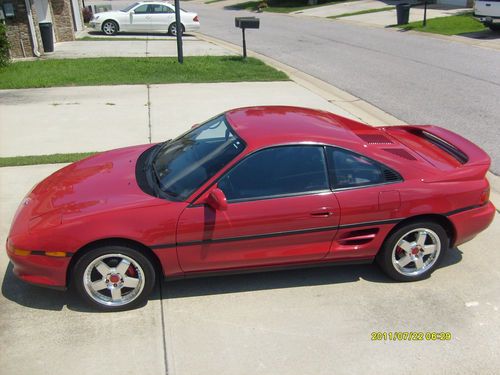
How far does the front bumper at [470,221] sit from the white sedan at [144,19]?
2088cm

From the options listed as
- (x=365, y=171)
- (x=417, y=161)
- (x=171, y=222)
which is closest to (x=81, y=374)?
(x=171, y=222)

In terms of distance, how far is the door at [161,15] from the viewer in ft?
76.4

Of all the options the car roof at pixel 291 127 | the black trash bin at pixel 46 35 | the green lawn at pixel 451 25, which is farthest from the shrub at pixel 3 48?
the green lawn at pixel 451 25

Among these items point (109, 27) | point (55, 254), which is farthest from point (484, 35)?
point (55, 254)

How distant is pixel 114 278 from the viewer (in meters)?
3.93

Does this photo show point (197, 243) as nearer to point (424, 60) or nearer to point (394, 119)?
point (394, 119)

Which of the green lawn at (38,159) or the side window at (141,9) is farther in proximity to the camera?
the side window at (141,9)

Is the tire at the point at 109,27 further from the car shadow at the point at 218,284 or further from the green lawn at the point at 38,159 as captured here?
the car shadow at the point at 218,284

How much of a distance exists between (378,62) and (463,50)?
379 cm

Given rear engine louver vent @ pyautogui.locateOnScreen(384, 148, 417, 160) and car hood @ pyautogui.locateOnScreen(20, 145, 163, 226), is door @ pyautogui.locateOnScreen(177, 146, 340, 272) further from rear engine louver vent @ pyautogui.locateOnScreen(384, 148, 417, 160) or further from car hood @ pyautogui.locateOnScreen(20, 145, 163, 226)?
rear engine louver vent @ pyautogui.locateOnScreen(384, 148, 417, 160)

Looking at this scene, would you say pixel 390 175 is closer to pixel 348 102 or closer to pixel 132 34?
pixel 348 102

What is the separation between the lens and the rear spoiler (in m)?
4.48

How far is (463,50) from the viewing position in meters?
17.1

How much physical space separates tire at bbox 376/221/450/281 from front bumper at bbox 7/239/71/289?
258cm
